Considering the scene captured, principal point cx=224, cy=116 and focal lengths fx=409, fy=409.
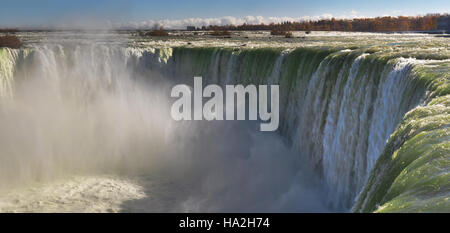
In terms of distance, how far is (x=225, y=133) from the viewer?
914 inches

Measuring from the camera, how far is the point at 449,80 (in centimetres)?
812

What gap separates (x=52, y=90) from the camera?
1055 inches

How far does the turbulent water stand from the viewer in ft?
21.0

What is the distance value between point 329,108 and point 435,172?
1061 centimetres

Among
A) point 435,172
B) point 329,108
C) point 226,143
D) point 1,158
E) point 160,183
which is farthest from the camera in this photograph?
point 226,143

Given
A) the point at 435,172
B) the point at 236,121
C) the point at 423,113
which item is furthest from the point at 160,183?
the point at 435,172

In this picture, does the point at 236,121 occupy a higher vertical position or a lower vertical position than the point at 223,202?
higher

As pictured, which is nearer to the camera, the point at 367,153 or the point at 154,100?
the point at 367,153

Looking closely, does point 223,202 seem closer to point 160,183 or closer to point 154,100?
point 160,183

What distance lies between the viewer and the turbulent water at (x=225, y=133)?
6406 mm

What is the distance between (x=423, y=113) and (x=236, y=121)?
1707cm
